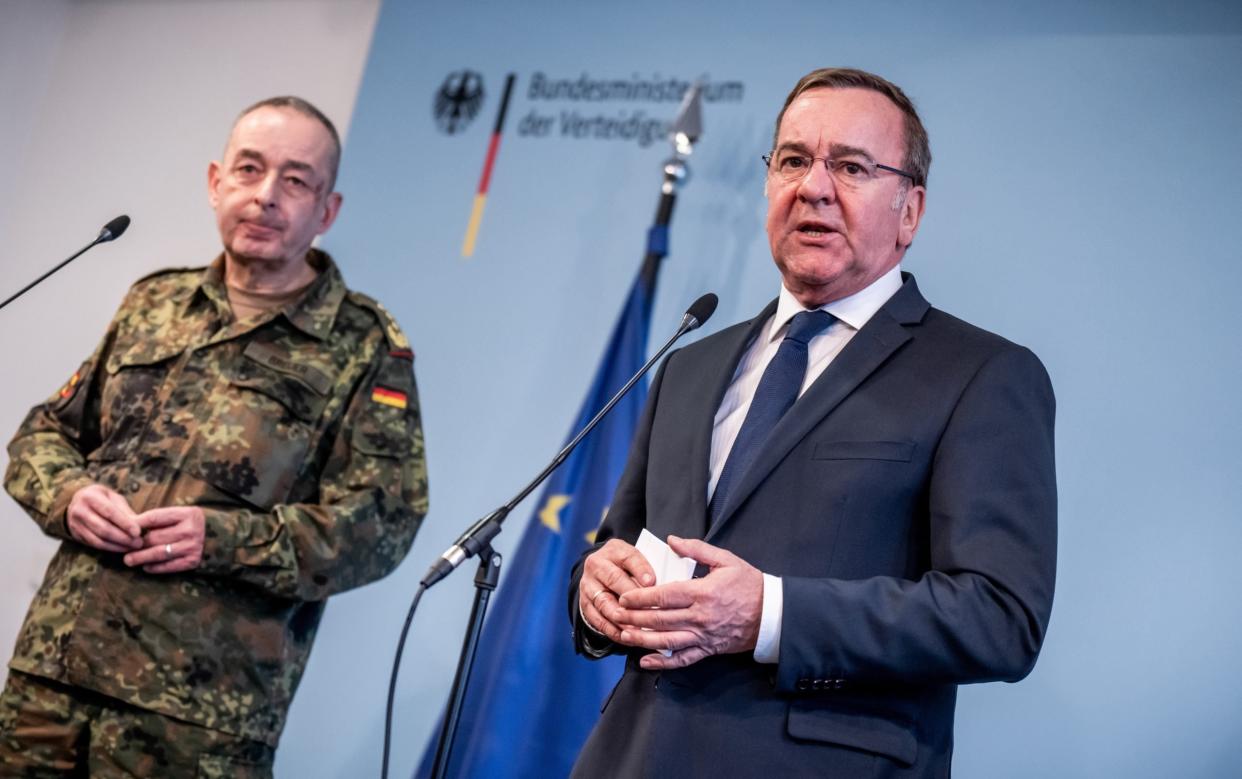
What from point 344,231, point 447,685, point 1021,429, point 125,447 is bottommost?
point 447,685

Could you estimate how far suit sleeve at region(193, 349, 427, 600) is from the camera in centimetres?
244

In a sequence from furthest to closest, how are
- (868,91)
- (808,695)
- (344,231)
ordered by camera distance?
(344,231) → (868,91) → (808,695)

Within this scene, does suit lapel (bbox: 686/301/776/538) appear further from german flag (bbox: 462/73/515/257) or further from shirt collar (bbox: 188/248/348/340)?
german flag (bbox: 462/73/515/257)

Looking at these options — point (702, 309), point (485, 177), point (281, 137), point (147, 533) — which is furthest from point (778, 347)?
point (485, 177)

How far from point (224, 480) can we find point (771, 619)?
144 cm

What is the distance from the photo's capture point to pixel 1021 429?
166cm

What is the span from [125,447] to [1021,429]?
187 cm

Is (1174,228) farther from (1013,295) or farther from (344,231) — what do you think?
(344,231)

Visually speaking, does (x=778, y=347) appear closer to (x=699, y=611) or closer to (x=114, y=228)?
(x=699, y=611)

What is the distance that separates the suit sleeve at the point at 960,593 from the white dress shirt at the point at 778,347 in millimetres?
286

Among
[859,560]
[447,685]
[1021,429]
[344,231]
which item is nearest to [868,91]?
[1021,429]

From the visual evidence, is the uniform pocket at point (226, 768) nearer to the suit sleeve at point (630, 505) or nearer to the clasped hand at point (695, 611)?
the suit sleeve at point (630, 505)

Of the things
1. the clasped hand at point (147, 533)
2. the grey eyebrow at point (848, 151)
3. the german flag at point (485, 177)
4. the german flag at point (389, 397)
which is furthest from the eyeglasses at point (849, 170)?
the german flag at point (485, 177)

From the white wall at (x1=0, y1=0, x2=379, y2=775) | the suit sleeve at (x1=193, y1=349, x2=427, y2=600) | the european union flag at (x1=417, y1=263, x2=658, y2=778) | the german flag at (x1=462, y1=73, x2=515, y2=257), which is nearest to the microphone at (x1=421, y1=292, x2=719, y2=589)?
the suit sleeve at (x1=193, y1=349, x2=427, y2=600)
